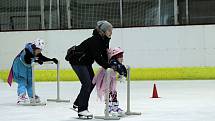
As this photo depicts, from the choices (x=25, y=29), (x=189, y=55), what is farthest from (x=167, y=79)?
(x=25, y=29)

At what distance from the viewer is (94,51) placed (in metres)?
4.66

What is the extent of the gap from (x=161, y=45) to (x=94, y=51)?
712 centimetres

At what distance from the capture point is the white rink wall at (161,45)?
11469mm

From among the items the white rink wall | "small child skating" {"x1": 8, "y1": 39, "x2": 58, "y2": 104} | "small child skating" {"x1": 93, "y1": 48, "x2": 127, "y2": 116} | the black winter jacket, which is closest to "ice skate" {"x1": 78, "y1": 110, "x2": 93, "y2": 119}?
"small child skating" {"x1": 93, "y1": 48, "x2": 127, "y2": 116}

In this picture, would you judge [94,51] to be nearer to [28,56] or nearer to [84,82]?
[84,82]

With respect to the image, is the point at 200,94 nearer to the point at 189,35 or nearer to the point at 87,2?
the point at 189,35

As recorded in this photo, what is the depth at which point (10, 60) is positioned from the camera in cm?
1230

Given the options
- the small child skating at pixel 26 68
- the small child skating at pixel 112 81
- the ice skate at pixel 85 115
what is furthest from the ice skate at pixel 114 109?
the small child skating at pixel 26 68

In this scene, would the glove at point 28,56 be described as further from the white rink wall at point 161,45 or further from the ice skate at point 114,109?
the white rink wall at point 161,45

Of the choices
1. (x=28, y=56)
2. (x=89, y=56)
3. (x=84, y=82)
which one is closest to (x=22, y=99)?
(x=28, y=56)

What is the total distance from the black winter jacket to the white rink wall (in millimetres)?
6765

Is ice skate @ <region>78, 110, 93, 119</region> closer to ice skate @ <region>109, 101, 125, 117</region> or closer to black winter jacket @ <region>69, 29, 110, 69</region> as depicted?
ice skate @ <region>109, 101, 125, 117</region>

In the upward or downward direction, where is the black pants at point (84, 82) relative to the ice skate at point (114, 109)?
upward

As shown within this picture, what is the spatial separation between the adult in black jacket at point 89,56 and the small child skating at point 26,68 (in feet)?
5.21
